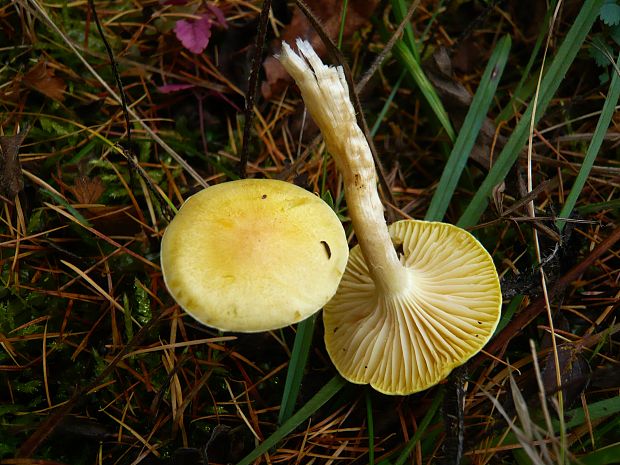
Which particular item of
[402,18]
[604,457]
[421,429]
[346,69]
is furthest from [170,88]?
[604,457]

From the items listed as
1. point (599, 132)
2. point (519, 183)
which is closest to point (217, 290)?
point (519, 183)

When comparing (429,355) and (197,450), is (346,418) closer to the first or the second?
(429,355)

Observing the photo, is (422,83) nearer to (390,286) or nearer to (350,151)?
(350,151)

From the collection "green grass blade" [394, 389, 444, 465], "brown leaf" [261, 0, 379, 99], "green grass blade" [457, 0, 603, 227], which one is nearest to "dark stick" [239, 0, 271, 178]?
"brown leaf" [261, 0, 379, 99]

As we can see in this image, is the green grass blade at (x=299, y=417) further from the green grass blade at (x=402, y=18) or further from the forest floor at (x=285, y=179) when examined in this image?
the green grass blade at (x=402, y=18)

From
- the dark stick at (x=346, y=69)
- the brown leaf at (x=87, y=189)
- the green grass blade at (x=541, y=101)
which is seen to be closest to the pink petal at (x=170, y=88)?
the brown leaf at (x=87, y=189)

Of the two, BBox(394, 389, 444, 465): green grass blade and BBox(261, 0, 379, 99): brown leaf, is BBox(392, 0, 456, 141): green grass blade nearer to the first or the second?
BBox(261, 0, 379, 99): brown leaf
